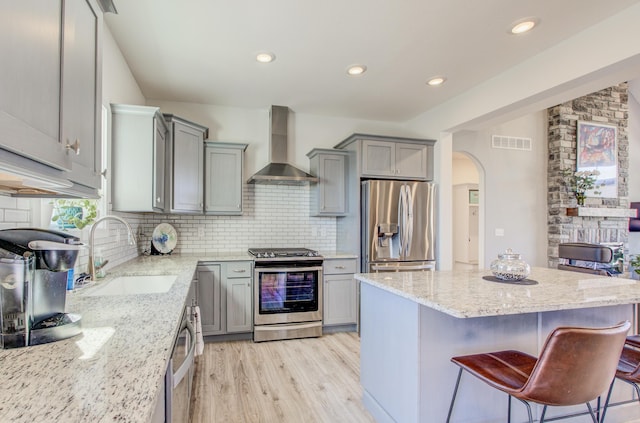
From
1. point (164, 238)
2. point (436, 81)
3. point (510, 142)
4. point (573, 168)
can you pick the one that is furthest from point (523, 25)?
point (573, 168)

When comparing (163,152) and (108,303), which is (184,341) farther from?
(163,152)

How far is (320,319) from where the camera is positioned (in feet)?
12.6

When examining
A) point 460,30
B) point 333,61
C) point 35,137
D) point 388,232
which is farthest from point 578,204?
point 35,137

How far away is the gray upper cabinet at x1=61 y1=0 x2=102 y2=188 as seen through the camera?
1028mm

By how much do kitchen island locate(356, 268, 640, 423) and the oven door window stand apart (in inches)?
60.9

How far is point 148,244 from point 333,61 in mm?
2783

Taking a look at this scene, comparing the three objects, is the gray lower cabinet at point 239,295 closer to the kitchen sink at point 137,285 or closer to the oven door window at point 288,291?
the oven door window at point 288,291

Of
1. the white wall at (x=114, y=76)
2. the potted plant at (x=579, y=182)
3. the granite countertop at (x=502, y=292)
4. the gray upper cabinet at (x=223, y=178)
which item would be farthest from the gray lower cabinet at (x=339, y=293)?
the potted plant at (x=579, y=182)

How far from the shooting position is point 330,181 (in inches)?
169

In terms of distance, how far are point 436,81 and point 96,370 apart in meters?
3.52

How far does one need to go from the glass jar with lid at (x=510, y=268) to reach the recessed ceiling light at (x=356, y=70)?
202cm

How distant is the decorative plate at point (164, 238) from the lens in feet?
12.5

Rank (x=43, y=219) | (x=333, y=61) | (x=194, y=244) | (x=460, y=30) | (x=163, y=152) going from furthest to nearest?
(x=194, y=244)
(x=163, y=152)
(x=333, y=61)
(x=460, y=30)
(x=43, y=219)

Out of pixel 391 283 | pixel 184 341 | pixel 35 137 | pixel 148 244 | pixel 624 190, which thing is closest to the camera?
pixel 35 137
